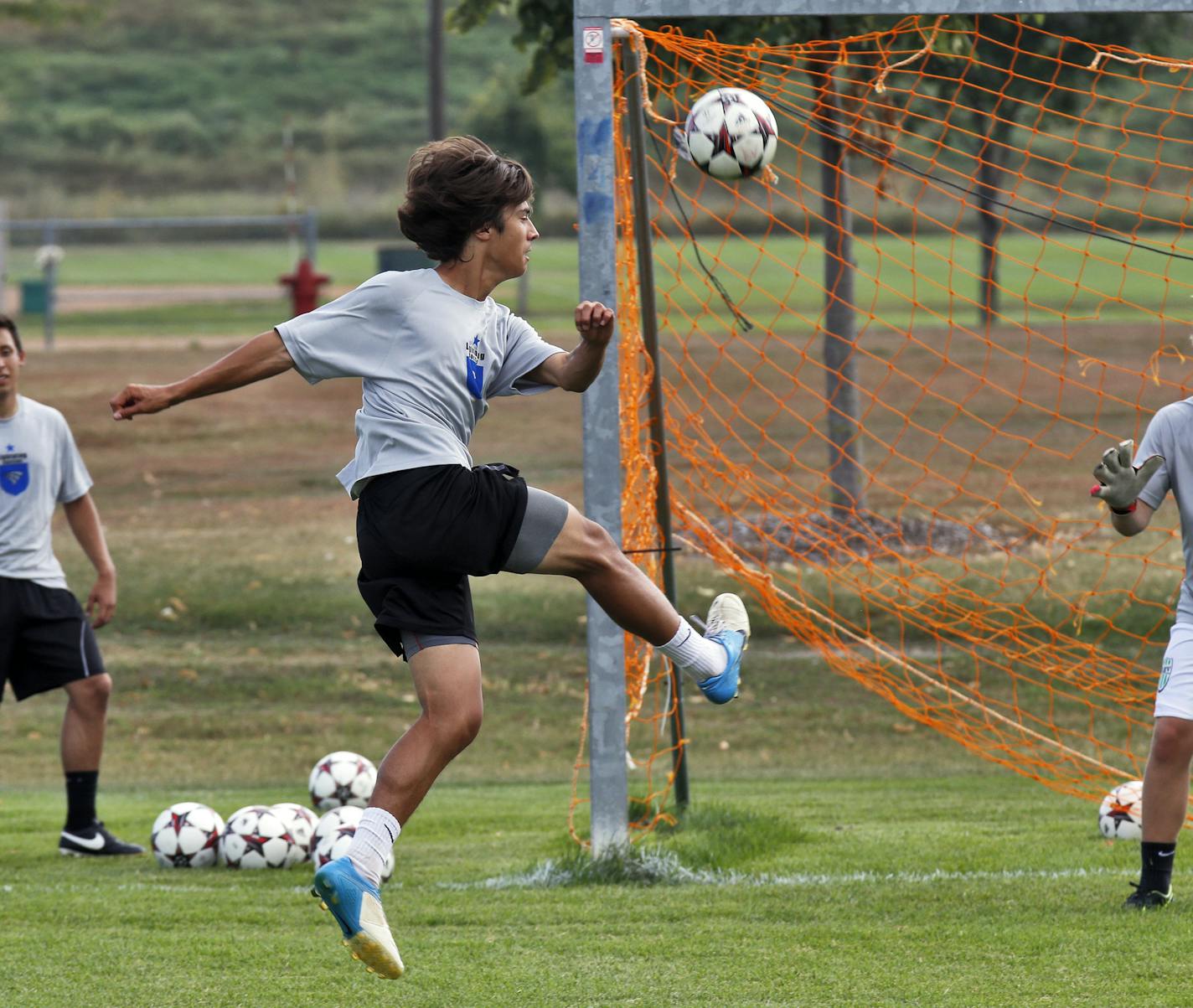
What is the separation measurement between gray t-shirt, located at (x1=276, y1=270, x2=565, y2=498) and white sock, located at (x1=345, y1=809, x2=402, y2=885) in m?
0.85

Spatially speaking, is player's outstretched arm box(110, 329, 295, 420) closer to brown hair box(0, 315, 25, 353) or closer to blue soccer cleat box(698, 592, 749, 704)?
blue soccer cleat box(698, 592, 749, 704)

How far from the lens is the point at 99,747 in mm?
7539

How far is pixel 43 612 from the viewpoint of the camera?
7.34 metres

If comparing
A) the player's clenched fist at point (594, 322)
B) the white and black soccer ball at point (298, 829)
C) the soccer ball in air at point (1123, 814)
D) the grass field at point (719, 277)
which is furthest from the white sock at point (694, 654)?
the grass field at point (719, 277)

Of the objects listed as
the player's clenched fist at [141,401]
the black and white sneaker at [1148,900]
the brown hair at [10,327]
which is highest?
the player's clenched fist at [141,401]

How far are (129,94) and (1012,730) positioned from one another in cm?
9179

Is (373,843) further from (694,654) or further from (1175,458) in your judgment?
(1175,458)

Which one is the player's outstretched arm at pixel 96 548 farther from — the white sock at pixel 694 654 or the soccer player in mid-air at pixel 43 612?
the white sock at pixel 694 654

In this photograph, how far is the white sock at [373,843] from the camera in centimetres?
429

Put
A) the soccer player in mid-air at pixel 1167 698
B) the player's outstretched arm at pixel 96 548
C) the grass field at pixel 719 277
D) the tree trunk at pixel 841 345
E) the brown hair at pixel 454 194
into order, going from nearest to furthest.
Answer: the brown hair at pixel 454 194
the soccer player in mid-air at pixel 1167 698
the player's outstretched arm at pixel 96 548
the tree trunk at pixel 841 345
the grass field at pixel 719 277

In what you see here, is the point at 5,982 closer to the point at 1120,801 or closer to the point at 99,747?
the point at 99,747

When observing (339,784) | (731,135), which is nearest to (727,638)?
(731,135)

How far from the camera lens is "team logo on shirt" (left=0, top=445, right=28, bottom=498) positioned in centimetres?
735

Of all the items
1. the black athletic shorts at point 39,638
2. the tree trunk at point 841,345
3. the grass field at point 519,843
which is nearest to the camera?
the grass field at point 519,843
